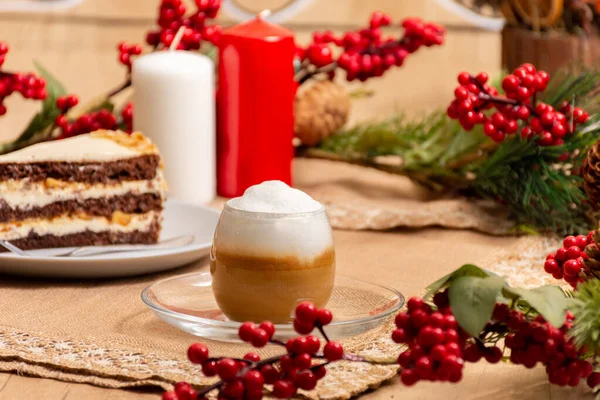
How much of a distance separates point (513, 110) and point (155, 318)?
55 centimetres

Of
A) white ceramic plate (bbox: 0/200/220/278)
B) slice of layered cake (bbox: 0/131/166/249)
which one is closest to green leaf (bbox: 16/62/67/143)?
slice of layered cake (bbox: 0/131/166/249)

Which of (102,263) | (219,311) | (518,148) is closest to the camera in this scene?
(219,311)

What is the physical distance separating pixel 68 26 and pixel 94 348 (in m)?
2.37

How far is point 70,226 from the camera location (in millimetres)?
1170

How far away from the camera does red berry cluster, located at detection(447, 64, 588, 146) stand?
3.76 ft

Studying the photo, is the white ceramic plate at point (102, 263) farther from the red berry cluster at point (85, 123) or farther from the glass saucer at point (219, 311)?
the red berry cluster at point (85, 123)

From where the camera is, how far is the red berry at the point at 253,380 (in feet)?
2.15

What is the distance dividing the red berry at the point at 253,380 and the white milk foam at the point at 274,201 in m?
0.22

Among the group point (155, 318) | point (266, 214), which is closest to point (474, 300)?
point (266, 214)

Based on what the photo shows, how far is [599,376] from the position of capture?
70 centimetres

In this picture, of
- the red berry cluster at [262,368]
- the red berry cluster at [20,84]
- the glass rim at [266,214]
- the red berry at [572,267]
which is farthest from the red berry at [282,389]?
the red berry cluster at [20,84]

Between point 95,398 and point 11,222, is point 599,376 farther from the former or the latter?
point 11,222

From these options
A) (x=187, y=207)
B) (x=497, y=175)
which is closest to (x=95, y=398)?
(x=187, y=207)

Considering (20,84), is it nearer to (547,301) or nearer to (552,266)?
(552,266)
